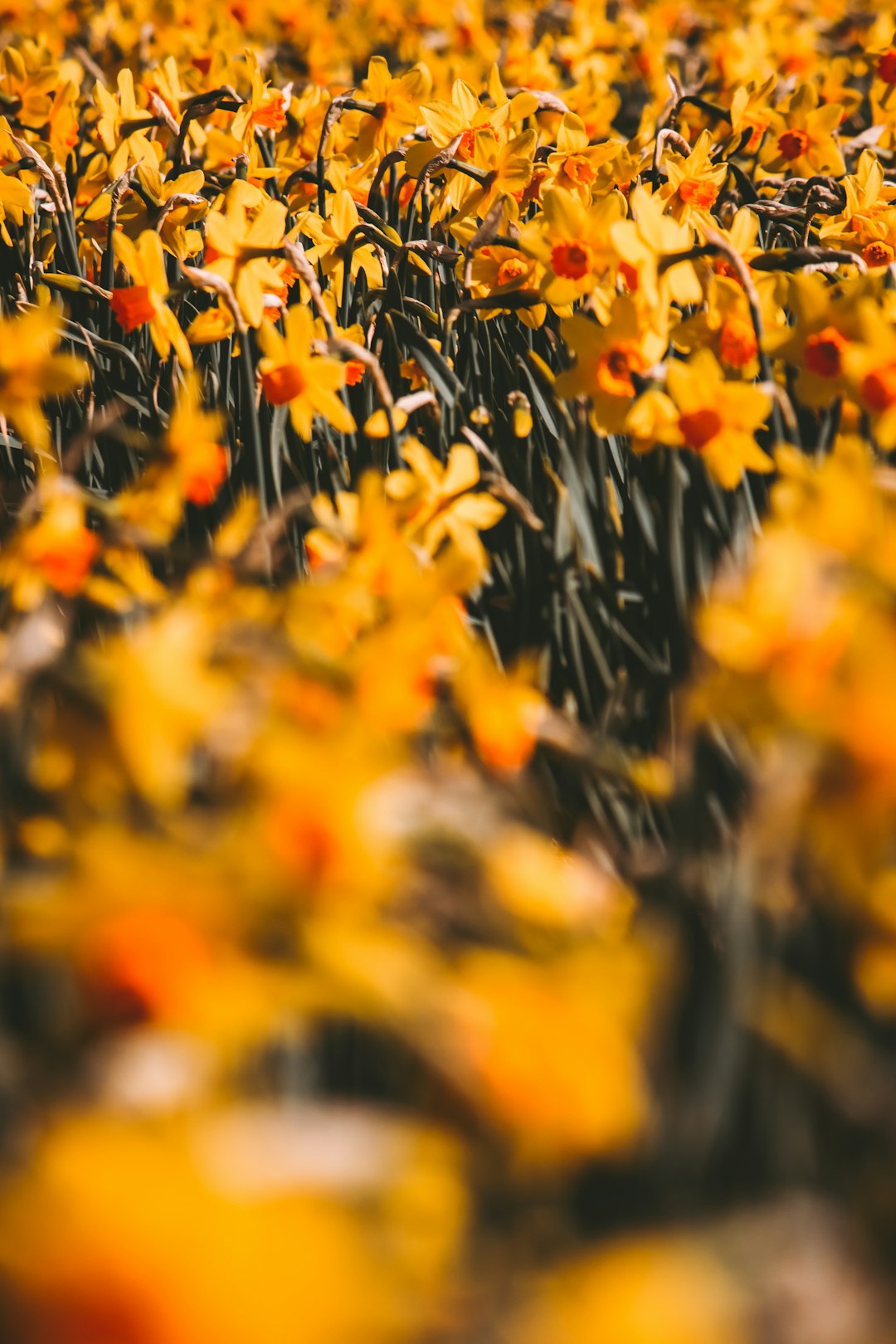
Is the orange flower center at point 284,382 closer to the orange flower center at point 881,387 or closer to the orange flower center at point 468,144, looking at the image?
the orange flower center at point 881,387

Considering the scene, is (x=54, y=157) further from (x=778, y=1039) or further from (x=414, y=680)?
(x=778, y=1039)

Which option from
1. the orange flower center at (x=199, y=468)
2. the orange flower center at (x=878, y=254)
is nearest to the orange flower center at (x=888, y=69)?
the orange flower center at (x=878, y=254)

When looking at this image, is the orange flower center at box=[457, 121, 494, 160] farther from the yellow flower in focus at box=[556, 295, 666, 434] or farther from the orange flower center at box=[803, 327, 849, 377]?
the orange flower center at box=[803, 327, 849, 377]

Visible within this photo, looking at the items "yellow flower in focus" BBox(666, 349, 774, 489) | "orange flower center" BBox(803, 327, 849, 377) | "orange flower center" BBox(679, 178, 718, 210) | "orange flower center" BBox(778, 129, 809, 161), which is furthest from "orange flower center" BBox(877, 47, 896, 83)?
"yellow flower in focus" BBox(666, 349, 774, 489)

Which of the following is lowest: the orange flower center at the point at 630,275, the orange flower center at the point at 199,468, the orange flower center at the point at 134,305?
the orange flower center at the point at 199,468

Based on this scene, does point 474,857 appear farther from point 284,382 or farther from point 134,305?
point 134,305

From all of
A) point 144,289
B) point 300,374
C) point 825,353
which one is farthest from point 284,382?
point 825,353
